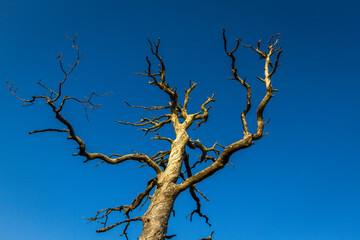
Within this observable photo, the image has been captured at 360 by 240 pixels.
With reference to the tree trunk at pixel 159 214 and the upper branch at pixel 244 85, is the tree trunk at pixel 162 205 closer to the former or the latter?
the tree trunk at pixel 159 214

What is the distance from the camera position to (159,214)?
3945 millimetres

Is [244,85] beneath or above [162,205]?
above

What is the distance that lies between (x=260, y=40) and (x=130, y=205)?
Answer: 167 inches

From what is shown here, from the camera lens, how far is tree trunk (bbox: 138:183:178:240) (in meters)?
3.74

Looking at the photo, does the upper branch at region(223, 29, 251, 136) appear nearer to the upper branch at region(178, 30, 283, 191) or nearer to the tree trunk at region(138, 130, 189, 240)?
the upper branch at region(178, 30, 283, 191)

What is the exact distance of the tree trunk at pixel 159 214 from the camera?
12.3 feet

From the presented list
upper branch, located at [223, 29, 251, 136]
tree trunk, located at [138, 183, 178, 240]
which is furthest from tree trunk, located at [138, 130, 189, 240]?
upper branch, located at [223, 29, 251, 136]

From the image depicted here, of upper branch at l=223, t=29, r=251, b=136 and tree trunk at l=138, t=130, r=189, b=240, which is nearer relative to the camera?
tree trunk at l=138, t=130, r=189, b=240

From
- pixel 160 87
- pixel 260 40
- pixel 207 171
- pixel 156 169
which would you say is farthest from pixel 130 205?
pixel 260 40

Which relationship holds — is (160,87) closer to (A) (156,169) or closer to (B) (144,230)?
(A) (156,169)

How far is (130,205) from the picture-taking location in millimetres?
5344

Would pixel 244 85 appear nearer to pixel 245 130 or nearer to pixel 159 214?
pixel 245 130

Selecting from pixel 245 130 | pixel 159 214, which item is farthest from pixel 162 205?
pixel 245 130

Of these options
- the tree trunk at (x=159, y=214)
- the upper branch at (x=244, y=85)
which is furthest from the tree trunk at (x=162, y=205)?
the upper branch at (x=244, y=85)
